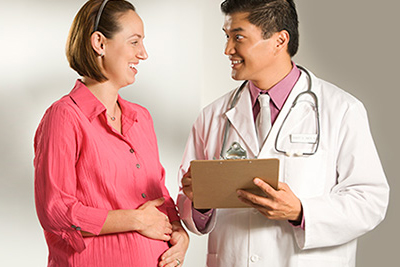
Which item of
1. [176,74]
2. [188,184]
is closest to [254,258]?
[188,184]

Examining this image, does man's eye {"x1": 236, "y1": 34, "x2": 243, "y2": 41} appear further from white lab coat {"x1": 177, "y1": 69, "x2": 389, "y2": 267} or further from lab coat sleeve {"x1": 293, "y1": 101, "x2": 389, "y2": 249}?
lab coat sleeve {"x1": 293, "y1": 101, "x2": 389, "y2": 249}

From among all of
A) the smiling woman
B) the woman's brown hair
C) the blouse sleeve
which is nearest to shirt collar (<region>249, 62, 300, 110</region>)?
the smiling woman

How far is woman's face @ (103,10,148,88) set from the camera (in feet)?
6.24

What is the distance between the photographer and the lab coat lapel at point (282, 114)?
1.97 metres

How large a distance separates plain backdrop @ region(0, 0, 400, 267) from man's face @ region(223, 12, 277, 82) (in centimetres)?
81

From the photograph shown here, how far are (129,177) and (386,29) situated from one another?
4.88 ft

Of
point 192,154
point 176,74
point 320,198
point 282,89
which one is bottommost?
point 320,198

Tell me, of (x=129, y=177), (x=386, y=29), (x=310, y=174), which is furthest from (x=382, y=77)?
(x=129, y=177)

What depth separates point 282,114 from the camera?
6.60ft

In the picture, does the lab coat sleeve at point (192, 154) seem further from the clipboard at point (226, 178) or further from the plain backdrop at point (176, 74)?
the plain backdrop at point (176, 74)

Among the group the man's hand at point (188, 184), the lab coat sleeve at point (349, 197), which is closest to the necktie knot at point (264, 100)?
the lab coat sleeve at point (349, 197)

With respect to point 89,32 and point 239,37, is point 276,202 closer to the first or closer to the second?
point 239,37

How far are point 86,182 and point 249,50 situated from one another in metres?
0.79

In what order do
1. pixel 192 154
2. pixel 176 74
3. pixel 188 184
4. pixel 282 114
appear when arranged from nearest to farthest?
pixel 188 184
pixel 282 114
pixel 192 154
pixel 176 74
